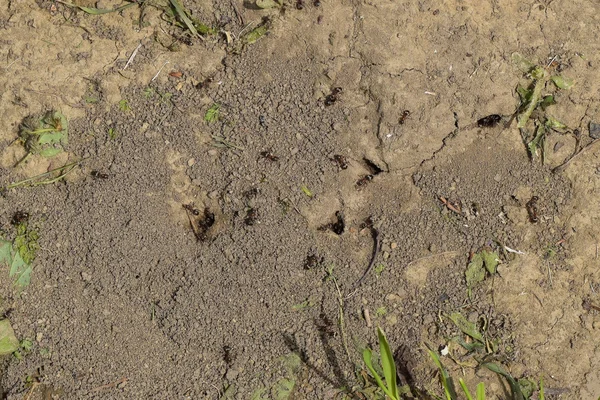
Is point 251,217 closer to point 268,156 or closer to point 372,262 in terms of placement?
point 268,156

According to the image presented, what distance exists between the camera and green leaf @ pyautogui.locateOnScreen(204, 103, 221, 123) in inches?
177

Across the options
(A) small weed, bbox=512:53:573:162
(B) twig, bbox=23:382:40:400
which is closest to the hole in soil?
(A) small weed, bbox=512:53:573:162

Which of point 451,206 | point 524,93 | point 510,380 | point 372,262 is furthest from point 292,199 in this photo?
point 510,380

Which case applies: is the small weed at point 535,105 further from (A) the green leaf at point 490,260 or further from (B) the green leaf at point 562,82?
(A) the green leaf at point 490,260

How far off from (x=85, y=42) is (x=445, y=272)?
3.19 meters

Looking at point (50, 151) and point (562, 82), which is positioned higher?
point (562, 82)

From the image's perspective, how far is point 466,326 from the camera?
14.4 feet

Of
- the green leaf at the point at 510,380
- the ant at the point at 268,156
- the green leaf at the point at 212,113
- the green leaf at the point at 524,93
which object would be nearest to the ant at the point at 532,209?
the green leaf at the point at 524,93

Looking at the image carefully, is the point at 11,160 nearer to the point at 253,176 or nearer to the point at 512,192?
the point at 253,176

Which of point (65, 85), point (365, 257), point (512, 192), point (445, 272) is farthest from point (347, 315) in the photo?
point (65, 85)

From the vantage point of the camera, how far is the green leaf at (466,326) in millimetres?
4371

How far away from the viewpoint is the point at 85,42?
4.61 m

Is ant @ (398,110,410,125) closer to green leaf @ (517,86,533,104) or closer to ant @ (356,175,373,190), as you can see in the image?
ant @ (356,175,373,190)

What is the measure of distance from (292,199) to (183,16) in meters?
1.59
